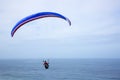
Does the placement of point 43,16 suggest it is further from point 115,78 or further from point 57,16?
point 115,78

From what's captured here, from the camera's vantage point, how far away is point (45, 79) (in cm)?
8050

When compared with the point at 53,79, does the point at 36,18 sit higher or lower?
lower

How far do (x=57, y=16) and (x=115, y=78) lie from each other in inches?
2966

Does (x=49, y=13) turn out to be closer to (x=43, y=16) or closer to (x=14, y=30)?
(x=43, y=16)

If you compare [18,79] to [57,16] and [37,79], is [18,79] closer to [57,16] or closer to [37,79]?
[37,79]

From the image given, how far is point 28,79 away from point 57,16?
6845 centimetres

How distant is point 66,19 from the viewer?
655 inches

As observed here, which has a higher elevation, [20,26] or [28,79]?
[28,79]

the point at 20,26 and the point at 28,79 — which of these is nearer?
the point at 20,26

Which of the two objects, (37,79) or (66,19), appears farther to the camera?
(37,79)

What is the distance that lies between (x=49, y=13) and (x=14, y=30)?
3839 mm

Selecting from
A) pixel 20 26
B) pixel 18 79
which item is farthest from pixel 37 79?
pixel 20 26

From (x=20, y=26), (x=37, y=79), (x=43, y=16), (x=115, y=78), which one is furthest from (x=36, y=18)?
(x=115, y=78)

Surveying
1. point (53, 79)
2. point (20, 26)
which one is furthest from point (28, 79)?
point (20, 26)
